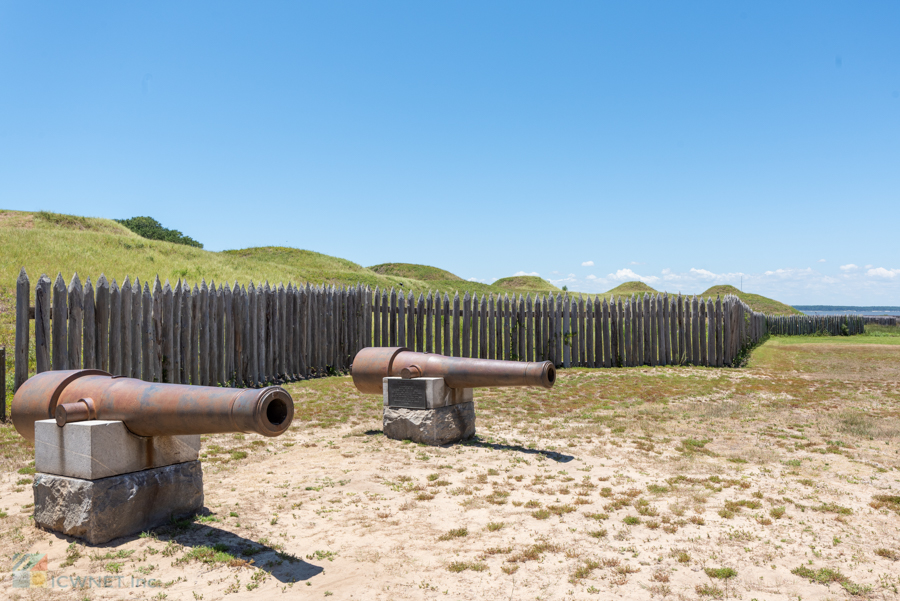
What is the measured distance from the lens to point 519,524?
435cm

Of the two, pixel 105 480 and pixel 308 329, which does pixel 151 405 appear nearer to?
pixel 105 480

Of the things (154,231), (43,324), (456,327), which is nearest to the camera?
(43,324)

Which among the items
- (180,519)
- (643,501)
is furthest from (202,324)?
(643,501)

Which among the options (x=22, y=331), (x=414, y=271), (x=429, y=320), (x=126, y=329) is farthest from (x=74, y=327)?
(x=414, y=271)

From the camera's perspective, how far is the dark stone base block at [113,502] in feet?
12.8

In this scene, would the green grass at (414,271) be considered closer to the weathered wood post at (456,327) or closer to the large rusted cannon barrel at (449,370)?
the weathered wood post at (456,327)

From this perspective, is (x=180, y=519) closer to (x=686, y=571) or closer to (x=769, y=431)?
(x=686, y=571)

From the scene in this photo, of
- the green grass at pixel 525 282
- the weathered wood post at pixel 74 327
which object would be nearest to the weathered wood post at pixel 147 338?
the weathered wood post at pixel 74 327

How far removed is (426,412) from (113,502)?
3533 mm

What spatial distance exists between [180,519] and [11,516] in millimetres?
1313

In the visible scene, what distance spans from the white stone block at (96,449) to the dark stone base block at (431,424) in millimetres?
3081

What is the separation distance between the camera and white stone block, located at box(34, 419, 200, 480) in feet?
12.8

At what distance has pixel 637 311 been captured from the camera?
49.7ft

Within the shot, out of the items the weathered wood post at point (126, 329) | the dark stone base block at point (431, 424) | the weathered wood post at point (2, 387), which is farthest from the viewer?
the weathered wood post at point (126, 329)
